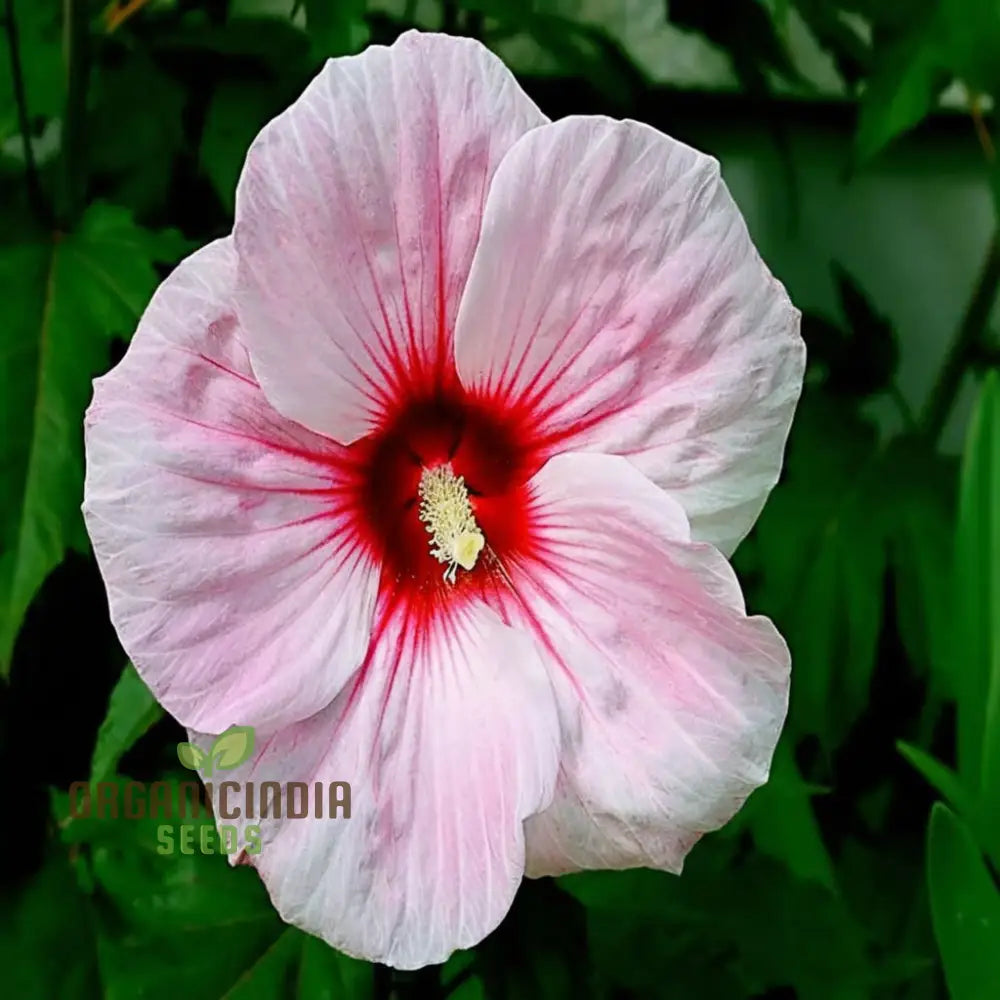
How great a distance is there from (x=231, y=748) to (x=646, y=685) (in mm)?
138

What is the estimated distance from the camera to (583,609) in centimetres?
42

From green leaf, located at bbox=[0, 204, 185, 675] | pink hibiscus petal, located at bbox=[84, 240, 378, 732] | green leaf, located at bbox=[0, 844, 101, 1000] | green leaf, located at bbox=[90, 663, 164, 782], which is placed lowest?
green leaf, located at bbox=[0, 844, 101, 1000]

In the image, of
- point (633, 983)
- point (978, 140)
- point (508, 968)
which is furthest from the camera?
point (978, 140)

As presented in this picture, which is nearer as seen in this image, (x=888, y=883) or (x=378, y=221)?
(x=378, y=221)

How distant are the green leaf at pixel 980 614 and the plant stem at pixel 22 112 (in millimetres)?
558

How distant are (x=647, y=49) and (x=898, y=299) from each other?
0.43 meters

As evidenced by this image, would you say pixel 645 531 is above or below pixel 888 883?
above

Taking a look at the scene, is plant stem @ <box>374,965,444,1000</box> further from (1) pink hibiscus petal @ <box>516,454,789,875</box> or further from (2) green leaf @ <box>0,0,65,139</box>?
(2) green leaf @ <box>0,0,65,139</box>

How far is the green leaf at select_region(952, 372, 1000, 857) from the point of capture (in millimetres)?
660

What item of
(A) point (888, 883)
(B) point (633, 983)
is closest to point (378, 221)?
(B) point (633, 983)

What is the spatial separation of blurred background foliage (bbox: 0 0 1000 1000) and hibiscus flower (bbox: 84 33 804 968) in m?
0.15

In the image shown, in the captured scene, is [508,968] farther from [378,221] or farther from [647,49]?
[647,49]

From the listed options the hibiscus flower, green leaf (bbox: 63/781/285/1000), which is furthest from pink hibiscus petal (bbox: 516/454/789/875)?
green leaf (bbox: 63/781/285/1000)

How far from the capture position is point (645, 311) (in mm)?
393
